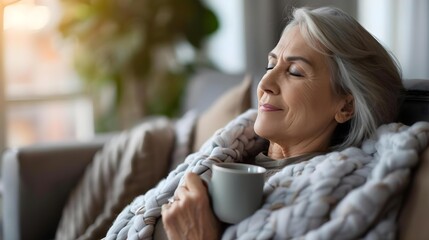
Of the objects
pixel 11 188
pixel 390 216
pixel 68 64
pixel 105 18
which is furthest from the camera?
pixel 68 64

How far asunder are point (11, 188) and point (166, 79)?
58.7 inches

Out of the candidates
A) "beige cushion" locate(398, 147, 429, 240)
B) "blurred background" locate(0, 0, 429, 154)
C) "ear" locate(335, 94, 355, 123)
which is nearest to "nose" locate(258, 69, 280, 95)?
"ear" locate(335, 94, 355, 123)

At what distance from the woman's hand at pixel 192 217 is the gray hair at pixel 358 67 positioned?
0.34m

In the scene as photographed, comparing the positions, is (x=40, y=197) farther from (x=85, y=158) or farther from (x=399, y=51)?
(x=399, y=51)

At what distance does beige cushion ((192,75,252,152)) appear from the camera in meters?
1.96

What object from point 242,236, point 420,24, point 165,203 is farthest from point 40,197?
point 420,24

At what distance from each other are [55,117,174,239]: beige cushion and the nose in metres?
0.79

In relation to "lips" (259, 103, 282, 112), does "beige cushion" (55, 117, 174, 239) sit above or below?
below

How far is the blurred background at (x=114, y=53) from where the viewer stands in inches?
129

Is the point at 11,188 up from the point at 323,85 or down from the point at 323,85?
down

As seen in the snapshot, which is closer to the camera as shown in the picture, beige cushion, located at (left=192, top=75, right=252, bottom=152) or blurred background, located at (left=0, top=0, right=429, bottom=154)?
beige cushion, located at (left=192, top=75, right=252, bottom=152)

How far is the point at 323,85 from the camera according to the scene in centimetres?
136

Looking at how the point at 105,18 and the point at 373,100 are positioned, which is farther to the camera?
the point at 105,18

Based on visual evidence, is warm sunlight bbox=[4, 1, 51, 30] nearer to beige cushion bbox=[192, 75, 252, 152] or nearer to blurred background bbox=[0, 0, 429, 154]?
blurred background bbox=[0, 0, 429, 154]
